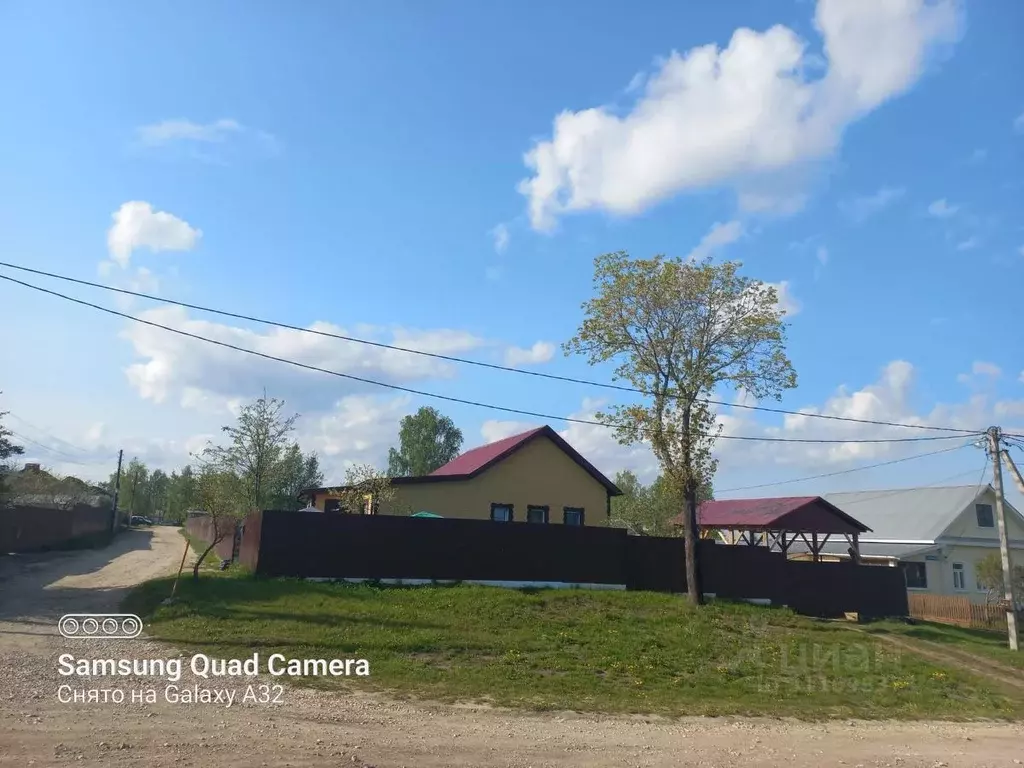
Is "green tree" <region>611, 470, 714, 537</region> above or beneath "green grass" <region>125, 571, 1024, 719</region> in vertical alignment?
above

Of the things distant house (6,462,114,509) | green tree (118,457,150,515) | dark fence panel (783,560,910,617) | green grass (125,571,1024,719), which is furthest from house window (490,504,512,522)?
green tree (118,457,150,515)

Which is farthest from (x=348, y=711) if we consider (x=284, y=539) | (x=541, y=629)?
(x=284, y=539)

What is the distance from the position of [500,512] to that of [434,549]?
8509 mm

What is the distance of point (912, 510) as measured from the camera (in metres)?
42.8

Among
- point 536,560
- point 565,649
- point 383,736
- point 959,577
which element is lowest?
point 383,736

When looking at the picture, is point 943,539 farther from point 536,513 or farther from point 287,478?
point 287,478

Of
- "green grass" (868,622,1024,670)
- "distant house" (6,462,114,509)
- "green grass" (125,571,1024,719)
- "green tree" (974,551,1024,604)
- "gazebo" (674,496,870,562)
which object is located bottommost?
"green grass" (868,622,1024,670)

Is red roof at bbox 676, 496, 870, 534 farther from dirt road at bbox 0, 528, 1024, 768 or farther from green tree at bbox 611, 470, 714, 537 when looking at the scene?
dirt road at bbox 0, 528, 1024, 768

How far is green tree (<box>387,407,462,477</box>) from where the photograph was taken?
8212 centimetres

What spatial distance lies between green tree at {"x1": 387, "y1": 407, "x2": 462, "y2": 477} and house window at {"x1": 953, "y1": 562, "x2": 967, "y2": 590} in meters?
52.9

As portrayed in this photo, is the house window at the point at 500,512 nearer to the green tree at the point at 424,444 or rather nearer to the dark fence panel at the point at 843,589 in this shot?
the dark fence panel at the point at 843,589

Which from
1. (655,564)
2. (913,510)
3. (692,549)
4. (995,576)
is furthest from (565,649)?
(913,510)

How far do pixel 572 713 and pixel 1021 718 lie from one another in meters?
9.70

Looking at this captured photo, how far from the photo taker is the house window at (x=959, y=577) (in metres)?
38.2
